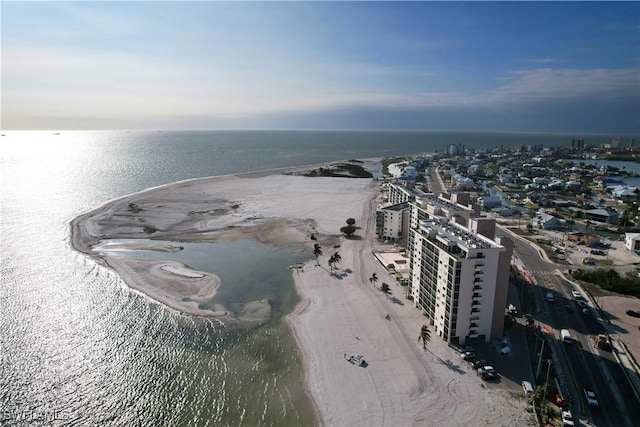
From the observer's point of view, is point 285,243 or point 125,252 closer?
point 125,252

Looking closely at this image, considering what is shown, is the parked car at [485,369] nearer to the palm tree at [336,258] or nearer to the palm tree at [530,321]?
the palm tree at [530,321]

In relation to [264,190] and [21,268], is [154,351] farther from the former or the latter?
[264,190]

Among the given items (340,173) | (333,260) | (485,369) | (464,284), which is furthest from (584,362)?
(340,173)

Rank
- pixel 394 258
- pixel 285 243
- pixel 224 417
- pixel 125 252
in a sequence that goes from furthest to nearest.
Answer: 1. pixel 285 243
2. pixel 125 252
3. pixel 394 258
4. pixel 224 417

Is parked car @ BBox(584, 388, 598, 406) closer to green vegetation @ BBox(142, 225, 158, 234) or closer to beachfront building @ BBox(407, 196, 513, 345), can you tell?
beachfront building @ BBox(407, 196, 513, 345)

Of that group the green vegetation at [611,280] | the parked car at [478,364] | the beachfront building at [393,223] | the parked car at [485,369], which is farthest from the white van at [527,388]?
the beachfront building at [393,223]

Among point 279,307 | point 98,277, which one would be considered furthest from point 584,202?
point 98,277

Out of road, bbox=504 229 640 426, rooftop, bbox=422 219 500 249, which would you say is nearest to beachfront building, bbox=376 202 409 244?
road, bbox=504 229 640 426
